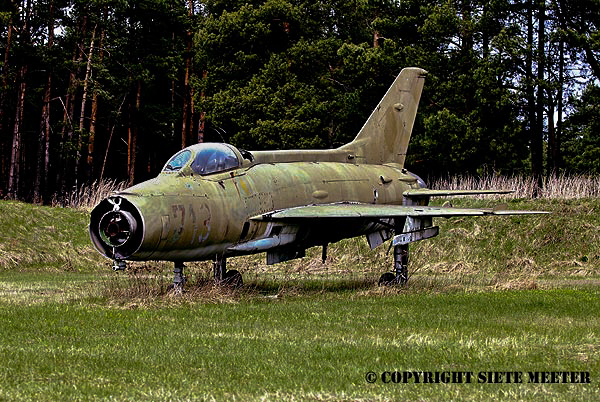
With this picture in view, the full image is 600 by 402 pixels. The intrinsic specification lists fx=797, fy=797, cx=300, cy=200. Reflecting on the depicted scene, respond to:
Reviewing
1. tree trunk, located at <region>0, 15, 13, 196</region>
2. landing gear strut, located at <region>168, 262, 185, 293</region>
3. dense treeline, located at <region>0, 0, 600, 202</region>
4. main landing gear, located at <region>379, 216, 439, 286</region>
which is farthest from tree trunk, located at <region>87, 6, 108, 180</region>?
landing gear strut, located at <region>168, 262, 185, 293</region>

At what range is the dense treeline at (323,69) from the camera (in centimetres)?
3994

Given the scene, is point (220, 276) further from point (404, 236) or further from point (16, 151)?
point (16, 151)

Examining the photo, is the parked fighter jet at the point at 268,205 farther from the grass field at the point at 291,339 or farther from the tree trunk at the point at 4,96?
the tree trunk at the point at 4,96

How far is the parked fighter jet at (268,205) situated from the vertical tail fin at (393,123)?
0.03 metres

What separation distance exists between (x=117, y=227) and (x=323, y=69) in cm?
3560

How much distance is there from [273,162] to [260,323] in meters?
6.56

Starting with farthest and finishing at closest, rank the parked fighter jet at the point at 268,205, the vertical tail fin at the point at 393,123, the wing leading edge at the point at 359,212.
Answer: the vertical tail fin at the point at 393,123 → the wing leading edge at the point at 359,212 → the parked fighter jet at the point at 268,205

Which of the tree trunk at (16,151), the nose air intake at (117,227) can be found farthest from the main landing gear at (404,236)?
the tree trunk at (16,151)

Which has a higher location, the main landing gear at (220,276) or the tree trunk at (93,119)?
the tree trunk at (93,119)

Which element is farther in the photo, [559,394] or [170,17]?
[170,17]

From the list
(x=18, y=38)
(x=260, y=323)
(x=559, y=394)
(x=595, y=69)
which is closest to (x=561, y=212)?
(x=595, y=69)

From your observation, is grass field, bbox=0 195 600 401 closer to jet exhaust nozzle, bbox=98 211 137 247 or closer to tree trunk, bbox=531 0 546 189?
jet exhaust nozzle, bbox=98 211 137 247

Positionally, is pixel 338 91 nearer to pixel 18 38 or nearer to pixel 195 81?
pixel 195 81

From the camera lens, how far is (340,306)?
13617mm
